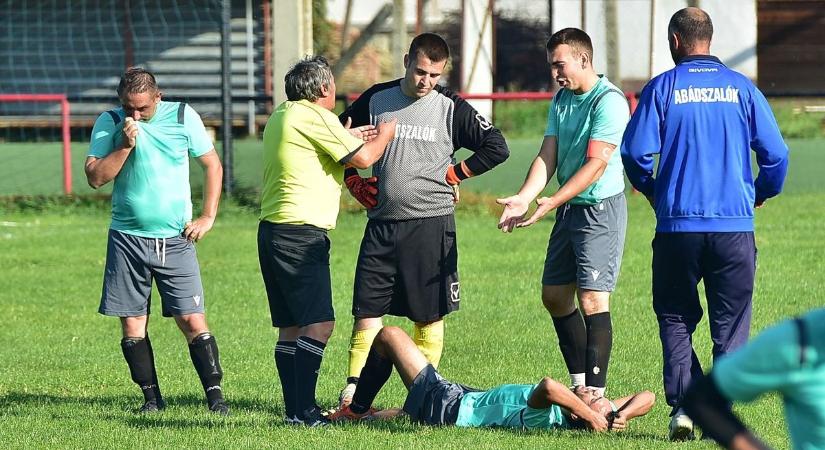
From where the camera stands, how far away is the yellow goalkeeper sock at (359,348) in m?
7.30

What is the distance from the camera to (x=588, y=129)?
688 cm

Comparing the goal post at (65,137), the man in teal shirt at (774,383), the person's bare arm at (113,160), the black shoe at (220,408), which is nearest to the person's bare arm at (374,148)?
the person's bare arm at (113,160)

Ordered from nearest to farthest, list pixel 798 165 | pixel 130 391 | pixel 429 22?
pixel 130 391, pixel 798 165, pixel 429 22

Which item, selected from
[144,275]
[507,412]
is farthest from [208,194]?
[507,412]

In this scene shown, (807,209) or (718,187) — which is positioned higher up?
(718,187)

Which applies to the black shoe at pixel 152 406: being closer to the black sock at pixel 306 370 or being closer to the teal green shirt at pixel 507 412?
the black sock at pixel 306 370

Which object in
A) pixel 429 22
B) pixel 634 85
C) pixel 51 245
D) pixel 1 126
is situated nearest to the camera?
pixel 51 245

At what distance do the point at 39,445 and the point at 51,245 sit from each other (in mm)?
8625

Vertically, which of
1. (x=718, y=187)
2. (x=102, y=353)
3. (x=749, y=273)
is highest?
(x=718, y=187)

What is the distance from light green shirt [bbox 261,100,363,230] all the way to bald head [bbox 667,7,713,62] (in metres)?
1.63

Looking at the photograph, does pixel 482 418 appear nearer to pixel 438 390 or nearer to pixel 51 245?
pixel 438 390

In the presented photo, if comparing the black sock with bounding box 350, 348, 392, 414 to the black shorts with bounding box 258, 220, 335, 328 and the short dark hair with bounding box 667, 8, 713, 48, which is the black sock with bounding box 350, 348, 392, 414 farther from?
the short dark hair with bounding box 667, 8, 713, 48

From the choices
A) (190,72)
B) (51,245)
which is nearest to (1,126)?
(190,72)

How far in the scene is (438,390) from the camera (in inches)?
263
